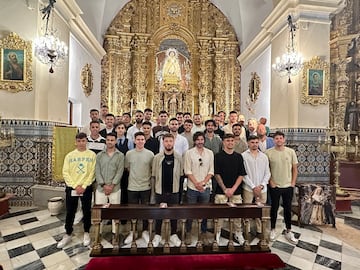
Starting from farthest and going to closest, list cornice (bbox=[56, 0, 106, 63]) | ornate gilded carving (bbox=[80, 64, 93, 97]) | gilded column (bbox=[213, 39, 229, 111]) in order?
gilded column (bbox=[213, 39, 229, 111]), ornate gilded carving (bbox=[80, 64, 93, 97]), cornice (bbox=[56, 0, 106, 63])

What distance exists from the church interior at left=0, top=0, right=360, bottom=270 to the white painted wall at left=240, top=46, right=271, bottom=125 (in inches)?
2.1

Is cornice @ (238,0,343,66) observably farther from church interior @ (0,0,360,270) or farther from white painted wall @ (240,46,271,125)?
white painted wall @ (240,46,271,125)

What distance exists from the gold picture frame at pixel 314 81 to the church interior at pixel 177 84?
25mm

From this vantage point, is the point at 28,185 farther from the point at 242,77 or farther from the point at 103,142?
the point at 242,77

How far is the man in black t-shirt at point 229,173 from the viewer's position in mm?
3592

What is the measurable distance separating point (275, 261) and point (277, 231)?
1.15 meters

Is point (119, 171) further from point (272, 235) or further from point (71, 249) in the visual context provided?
point (272, 235)

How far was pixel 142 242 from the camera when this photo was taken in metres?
3.53

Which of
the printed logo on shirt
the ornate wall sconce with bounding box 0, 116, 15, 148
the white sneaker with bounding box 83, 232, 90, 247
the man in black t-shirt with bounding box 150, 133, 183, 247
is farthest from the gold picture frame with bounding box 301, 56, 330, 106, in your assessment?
the ornate wall sconce with bounding box 0, 116, 15, 148

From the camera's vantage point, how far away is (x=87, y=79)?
8828mm

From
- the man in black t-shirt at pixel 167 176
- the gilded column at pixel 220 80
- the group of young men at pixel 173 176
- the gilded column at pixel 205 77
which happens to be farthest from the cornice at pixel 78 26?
the man in black t-shirt at pixel 167 176

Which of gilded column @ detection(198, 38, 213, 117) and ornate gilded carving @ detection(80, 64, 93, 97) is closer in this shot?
ornate gilded carving @ detection(80, 64, 93, 97)

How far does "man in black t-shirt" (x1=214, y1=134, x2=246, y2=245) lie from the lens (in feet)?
11.8

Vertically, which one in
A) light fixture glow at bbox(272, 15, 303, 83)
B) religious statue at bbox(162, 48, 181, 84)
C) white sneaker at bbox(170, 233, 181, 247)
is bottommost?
white sneaker at bbox(170, 233, 181, 247)
